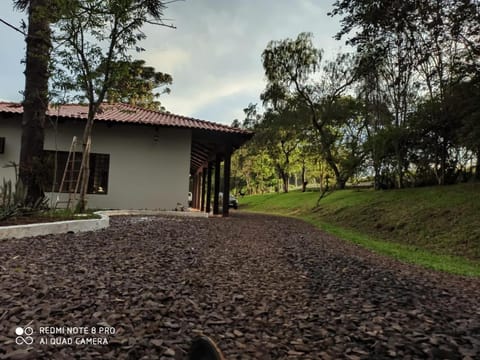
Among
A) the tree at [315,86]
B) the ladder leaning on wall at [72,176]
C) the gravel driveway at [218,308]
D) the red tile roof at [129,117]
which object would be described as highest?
the tree at [315,86]

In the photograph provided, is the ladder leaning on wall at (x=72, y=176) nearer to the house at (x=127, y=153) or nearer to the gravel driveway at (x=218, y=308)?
the house at (x=127, y=153)

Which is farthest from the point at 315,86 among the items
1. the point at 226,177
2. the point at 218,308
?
the point at 218,308

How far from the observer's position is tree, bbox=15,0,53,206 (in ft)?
25.5

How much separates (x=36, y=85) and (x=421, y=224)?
452 inches

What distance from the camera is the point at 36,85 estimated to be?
7.91 metres

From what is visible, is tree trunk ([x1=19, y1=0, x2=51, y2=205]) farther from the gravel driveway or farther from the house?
the house

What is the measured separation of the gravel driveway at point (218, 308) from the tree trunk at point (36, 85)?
12.8ft

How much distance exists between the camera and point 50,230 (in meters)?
5.70

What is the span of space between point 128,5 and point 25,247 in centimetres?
607

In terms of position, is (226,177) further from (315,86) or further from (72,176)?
(315,86)

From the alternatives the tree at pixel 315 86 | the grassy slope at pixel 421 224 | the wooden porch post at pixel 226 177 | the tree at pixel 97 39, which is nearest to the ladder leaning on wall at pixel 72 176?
the tree at pixel 97 39

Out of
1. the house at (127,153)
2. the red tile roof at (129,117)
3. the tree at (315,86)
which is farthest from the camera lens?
the tree at (315,86)

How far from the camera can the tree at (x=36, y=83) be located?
7781 millimetres

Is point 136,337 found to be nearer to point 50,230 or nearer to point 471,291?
point 471,291
